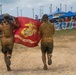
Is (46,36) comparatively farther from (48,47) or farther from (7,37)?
(7,37)

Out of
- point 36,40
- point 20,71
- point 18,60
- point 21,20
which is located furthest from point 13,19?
point 18,60

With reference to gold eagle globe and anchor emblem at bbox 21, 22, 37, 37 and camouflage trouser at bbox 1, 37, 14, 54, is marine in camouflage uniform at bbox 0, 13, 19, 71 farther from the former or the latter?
gold eagle globe and anchor emblem at bbox 21, 22, 37, 37

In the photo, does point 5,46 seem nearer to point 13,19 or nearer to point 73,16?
point 13,19

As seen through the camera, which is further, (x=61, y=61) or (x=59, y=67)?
(x=61, y=61)

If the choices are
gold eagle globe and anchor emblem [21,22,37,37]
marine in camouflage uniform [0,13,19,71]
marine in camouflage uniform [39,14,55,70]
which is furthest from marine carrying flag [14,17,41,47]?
marine in camouflage uniform [0,13,19,71]

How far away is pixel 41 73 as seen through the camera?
34.2 feet

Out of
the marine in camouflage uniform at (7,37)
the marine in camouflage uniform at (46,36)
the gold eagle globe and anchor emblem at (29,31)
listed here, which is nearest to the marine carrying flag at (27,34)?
the gold eagle globe and anchor emblem at (29,31)

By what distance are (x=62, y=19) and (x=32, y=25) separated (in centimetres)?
3333

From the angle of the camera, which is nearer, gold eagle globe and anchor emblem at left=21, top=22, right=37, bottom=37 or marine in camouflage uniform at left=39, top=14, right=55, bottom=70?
marine in camouflage uniform at left=39, top=14, right=55, bottom=70

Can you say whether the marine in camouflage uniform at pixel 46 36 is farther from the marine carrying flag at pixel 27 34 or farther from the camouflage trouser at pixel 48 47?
the marine carrying flag at pixel 27 34

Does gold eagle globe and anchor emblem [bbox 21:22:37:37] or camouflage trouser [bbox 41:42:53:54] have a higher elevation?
gold eagle globe and anchor emblem [bbox 21:22:37:37]

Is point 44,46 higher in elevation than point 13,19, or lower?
lower

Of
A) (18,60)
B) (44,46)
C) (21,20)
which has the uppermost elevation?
(21,20)

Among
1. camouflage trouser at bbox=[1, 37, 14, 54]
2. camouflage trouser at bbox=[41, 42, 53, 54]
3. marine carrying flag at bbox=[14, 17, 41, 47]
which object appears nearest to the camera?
camouflage trouser at bbox=[1, 37, 14, 54]
